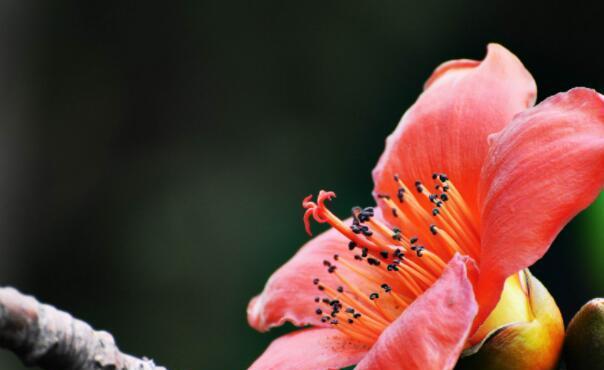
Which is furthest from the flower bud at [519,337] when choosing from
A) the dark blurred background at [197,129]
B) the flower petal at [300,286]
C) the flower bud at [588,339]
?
the dark blurred background at [197,129]

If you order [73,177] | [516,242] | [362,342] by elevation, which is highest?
[516,242]

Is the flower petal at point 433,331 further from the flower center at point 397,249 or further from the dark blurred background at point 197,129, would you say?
the dark blurred background at point 197,129

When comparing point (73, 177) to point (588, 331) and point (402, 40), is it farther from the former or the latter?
point (588, 331)

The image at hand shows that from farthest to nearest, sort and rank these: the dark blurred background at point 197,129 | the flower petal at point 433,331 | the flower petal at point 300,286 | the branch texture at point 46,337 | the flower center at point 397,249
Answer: the dark blurred background at point 197,129
the flower petal at point 300,286
the flower center at point 397,249
the flower petal at point 433,331
the branch texture at point 46,337

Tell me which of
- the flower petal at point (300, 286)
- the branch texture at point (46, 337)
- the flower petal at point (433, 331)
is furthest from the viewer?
the flower petal at point (300, 286)

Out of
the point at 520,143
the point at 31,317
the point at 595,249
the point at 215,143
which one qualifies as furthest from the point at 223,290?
the point at 31,317

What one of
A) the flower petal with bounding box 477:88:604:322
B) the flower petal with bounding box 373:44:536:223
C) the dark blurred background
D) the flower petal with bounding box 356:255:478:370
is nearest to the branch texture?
the flower petal with bounding box 356:255:478:370

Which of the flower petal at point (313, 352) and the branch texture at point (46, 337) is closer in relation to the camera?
the branch texture at point (46, 337)

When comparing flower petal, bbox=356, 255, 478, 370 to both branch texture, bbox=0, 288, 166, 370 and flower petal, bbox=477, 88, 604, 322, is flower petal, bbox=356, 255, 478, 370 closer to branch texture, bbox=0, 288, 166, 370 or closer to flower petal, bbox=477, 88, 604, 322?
flower petal, bbox=477, 88, 604, 322

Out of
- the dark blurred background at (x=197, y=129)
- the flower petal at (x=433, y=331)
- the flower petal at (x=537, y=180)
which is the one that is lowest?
the dark blurred background at (x=197, y=129)
